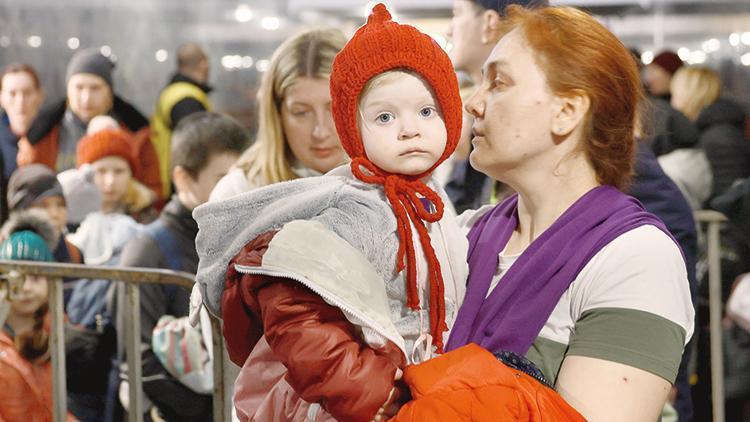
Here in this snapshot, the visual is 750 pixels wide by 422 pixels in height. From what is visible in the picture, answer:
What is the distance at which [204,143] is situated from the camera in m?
4.36

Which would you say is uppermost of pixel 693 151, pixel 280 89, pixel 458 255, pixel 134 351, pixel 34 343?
pixel 280 89

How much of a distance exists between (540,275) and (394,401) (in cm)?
44

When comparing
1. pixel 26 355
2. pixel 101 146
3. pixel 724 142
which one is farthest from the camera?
pixel 724 142

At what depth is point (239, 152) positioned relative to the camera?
438cm

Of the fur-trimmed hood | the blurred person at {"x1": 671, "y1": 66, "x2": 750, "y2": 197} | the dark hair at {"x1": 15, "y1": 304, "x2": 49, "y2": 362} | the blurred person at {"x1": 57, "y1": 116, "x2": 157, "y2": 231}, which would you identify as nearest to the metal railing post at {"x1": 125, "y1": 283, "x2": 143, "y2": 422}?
the dark hair at {"x1": 15, "y1": 304, "x2": 49, "y2": 362}

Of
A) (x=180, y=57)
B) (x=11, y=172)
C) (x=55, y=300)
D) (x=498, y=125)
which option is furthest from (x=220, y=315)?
(x=180, y=57)

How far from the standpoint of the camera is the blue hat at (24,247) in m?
4.38

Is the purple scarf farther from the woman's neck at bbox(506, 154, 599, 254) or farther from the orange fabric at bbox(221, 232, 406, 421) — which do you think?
the orange fabric at bbox(221, 232, 406, 421)

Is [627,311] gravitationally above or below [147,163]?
above

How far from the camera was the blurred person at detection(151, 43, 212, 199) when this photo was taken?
21.5 feet

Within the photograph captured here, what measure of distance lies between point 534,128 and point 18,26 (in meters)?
5.96

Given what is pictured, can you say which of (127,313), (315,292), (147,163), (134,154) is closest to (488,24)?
(127,313)

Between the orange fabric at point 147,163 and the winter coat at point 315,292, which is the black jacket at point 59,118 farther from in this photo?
the winter coat at point 315,292

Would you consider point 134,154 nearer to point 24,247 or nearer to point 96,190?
point 96,190
